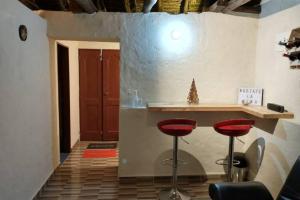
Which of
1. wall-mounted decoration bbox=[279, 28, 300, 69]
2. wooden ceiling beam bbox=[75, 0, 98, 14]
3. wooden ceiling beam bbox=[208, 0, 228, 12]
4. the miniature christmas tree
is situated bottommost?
the miniature christmas tree

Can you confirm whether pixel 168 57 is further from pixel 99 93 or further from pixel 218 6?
pixel 99 93

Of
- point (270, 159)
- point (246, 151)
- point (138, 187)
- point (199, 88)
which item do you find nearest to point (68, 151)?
point (138, 187)

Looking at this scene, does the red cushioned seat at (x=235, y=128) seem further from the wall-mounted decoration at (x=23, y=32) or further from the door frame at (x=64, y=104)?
the door frame at (x=64, y=104)

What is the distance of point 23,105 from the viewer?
2529mm

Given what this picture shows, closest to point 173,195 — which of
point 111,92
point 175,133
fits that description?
point 175,133

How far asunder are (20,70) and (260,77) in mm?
2824

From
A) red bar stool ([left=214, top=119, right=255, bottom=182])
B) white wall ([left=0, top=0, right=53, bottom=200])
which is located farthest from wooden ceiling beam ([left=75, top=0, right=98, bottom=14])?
Result: red bar stool ([left=214, top=119, right=255, bottom=182])

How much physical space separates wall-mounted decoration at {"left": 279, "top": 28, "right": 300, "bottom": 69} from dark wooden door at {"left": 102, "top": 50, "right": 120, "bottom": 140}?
335 centimetres

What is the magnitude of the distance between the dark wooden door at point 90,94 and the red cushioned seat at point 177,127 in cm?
267

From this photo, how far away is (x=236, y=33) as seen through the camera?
3.36 meters

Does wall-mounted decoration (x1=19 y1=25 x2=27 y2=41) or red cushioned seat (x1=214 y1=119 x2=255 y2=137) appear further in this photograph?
red cushioned seat (x1=214 y1=119 x2=255 y2=137)

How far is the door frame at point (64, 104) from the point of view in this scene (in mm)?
4340

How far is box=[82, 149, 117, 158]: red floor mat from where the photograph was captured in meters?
4.42

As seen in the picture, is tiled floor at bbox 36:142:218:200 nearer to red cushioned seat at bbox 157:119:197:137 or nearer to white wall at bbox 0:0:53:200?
white wall at bbox 0:0:53:200
